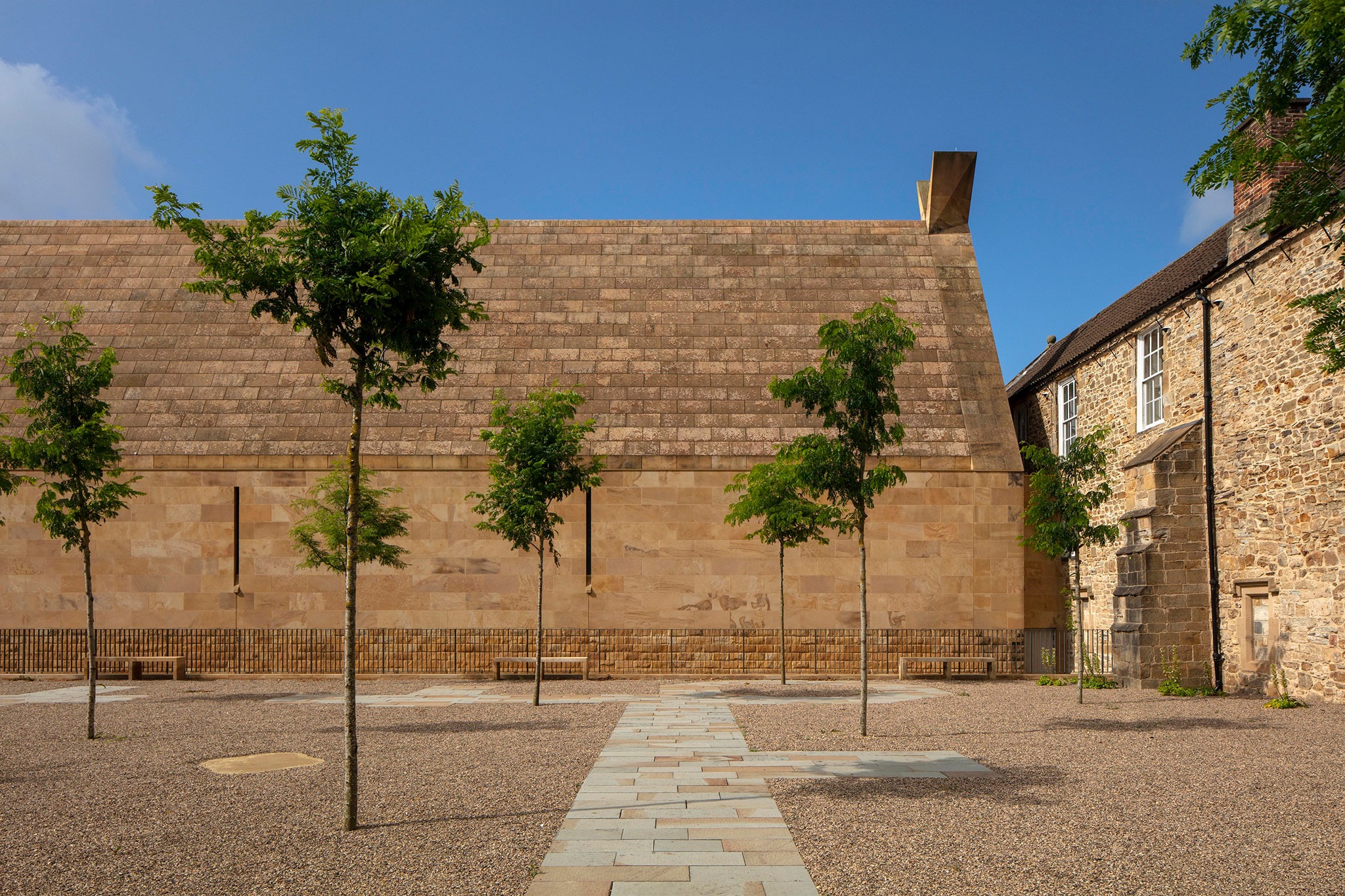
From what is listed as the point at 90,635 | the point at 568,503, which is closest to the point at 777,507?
the point at 568,503

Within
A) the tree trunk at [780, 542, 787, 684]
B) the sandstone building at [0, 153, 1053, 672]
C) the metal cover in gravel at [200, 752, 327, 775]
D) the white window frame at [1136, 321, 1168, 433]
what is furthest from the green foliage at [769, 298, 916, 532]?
the white window frame at [1136, 321, 1168, 433]

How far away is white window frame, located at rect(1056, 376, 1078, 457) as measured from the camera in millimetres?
23469

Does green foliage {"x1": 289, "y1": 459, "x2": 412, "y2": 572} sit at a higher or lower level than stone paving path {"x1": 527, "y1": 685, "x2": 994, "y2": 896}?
higher

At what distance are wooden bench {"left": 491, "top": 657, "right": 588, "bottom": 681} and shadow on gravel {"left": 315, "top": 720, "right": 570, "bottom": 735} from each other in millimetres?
5635

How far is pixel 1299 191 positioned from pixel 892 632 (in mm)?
15019

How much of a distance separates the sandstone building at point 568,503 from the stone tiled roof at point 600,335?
79 mm

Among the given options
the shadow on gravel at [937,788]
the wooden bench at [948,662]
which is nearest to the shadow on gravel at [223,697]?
the shadow on gravel at [937,788]

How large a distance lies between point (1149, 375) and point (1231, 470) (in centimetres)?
344

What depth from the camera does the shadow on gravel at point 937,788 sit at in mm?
8727

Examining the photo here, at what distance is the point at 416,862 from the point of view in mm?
6711

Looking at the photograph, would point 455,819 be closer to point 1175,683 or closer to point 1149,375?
point 1175,683

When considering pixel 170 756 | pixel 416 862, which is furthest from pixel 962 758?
pixel 170 756

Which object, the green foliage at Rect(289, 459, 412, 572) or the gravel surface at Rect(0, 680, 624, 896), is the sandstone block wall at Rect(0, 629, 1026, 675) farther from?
the gravel surface at Rect(0, 680, 624, 896)

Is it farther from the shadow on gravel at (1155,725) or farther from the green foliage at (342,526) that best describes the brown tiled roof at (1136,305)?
the green foliage at (342,526)
